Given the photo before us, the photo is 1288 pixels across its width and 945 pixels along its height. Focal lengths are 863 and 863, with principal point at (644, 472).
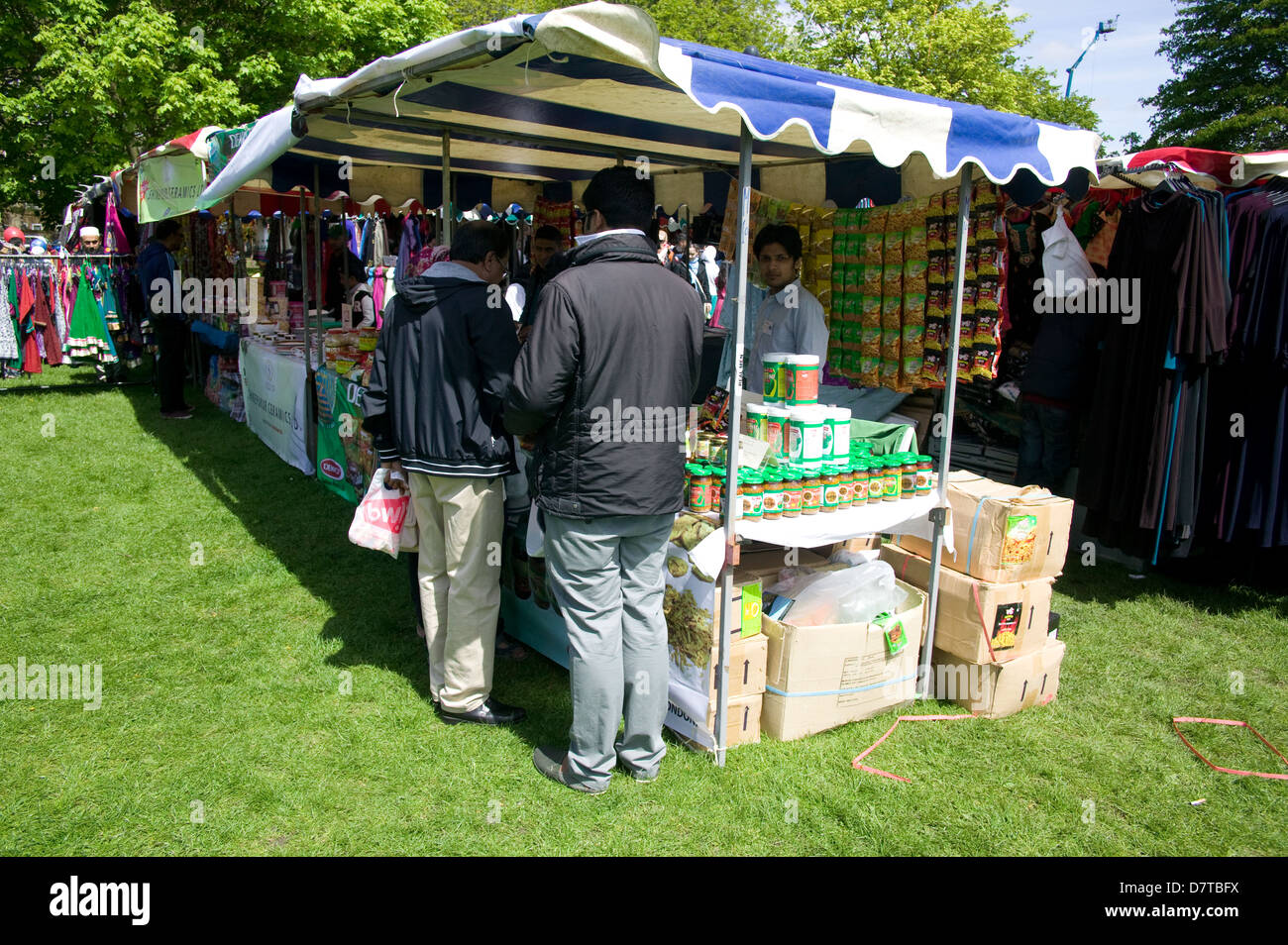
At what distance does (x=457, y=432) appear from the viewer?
3.12m

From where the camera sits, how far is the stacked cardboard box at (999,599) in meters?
3.49

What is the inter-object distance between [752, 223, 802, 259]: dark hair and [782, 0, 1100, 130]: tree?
61.5ft


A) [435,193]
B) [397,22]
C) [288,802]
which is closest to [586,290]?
[288,802]

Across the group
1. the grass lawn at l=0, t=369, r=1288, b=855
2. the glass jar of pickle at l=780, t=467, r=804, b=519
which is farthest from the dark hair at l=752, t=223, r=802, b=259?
the grass lawn at l=0, t=369, r=1288, b=855

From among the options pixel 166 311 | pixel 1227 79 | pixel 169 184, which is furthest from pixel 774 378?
pixel 1227 79

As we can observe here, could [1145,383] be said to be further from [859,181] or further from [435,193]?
[435,193]

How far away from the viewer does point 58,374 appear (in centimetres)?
1164

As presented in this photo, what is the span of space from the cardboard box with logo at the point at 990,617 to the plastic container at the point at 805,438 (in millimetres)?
867

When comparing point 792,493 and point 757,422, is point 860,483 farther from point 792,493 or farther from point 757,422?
point 757,422

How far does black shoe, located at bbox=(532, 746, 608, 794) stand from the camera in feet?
9.58

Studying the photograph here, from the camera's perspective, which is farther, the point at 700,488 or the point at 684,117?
the point at 684,117

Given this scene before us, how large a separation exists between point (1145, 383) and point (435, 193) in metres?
5.43

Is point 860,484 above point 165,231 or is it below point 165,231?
below

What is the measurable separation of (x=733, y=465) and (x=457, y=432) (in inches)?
39.6
